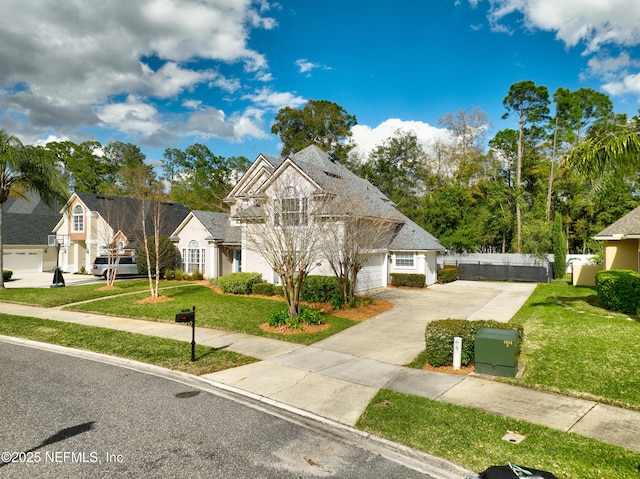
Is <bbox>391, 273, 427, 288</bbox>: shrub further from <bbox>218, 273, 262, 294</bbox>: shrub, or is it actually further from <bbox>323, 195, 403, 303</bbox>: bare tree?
<bbox>218, 273, 262, 294</bbox>: shrub

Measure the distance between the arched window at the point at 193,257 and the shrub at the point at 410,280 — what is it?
47.5 feet

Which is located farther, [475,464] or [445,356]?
[445,356]

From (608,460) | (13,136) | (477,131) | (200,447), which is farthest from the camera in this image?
(477,131)

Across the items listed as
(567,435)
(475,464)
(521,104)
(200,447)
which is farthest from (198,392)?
(521,104)

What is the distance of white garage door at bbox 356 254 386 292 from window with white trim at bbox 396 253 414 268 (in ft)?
5.33

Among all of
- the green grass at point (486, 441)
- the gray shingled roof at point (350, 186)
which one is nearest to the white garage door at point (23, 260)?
the gray shingled roof at point (350, 186)

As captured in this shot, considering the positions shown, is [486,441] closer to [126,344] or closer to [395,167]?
[126,344]

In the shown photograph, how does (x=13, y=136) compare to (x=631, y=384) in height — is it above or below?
above

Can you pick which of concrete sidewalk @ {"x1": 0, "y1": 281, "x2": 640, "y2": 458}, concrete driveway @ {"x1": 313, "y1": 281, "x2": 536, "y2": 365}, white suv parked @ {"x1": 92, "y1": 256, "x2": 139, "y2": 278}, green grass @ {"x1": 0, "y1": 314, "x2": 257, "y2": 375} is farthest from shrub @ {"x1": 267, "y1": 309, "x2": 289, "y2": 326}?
white suv parked @ {"x1": 92, "y1": 256, "x2": 139, "y2": 278}

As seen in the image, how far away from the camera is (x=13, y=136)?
2377 centimetres

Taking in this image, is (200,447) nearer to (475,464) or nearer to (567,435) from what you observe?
(475,464)

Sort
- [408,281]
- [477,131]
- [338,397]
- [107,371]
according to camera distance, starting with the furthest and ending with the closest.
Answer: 1. [477,131]
2. [408,281]
3. [107,371]
4. [338,397]

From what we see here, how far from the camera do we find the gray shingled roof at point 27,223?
36.1 metres

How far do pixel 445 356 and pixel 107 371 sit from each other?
855 cm
